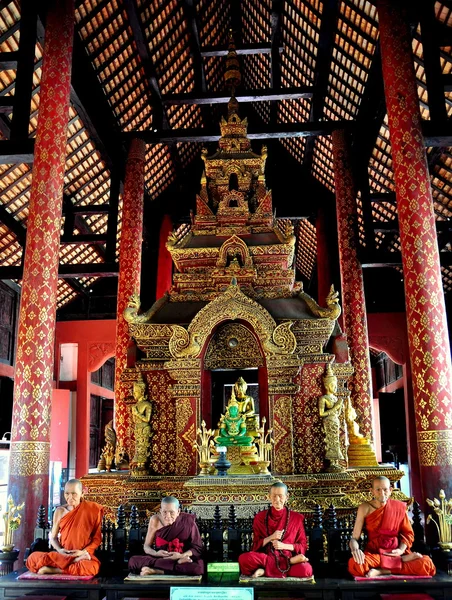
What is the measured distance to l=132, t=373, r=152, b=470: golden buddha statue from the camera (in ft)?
24.8

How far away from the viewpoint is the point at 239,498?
6426 millimetres

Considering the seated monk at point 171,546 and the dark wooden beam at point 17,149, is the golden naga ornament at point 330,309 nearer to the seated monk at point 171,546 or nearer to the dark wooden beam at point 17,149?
the seated monk at point 171,546

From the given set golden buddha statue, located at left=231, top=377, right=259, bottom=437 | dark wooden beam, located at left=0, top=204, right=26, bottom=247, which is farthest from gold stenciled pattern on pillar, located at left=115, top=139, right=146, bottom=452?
golden buddha statue, located at left=231, top=377, right=259, bottom=437

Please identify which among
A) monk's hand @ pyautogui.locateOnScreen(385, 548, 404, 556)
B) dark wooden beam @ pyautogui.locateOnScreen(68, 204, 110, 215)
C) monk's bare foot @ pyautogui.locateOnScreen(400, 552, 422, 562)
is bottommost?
monk's bare foot @ pyautogui.locateOnScreen(400, 552, 422, 562)

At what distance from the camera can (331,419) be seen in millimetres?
7434

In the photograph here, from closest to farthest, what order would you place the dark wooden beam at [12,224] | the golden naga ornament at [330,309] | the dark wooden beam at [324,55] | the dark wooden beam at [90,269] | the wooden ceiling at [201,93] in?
the golden naga ornament at [330,309]
the wooden ceiling at [201,93]
the dark wooden beam at [324,55]
the dark wooden beam at [90,269]
the dark wooden beam at [12,224]

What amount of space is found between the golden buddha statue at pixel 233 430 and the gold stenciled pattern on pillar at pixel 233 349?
0.67m

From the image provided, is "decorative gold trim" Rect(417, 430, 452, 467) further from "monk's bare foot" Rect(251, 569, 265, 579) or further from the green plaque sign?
the green plaque sign

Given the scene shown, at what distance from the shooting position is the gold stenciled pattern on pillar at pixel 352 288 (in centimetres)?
1234

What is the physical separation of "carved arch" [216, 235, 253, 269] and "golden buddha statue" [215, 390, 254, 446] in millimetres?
2126

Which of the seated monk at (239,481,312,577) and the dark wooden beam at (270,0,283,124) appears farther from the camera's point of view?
the dark wooden beam at (270,0,283,124)

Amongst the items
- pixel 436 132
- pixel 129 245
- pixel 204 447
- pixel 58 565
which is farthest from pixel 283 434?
pixel 129 245

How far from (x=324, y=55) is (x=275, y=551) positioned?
34.2ft

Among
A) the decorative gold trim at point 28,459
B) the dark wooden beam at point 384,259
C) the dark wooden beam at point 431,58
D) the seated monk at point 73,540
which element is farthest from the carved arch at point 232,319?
the dark wooden beam at point 384,259
